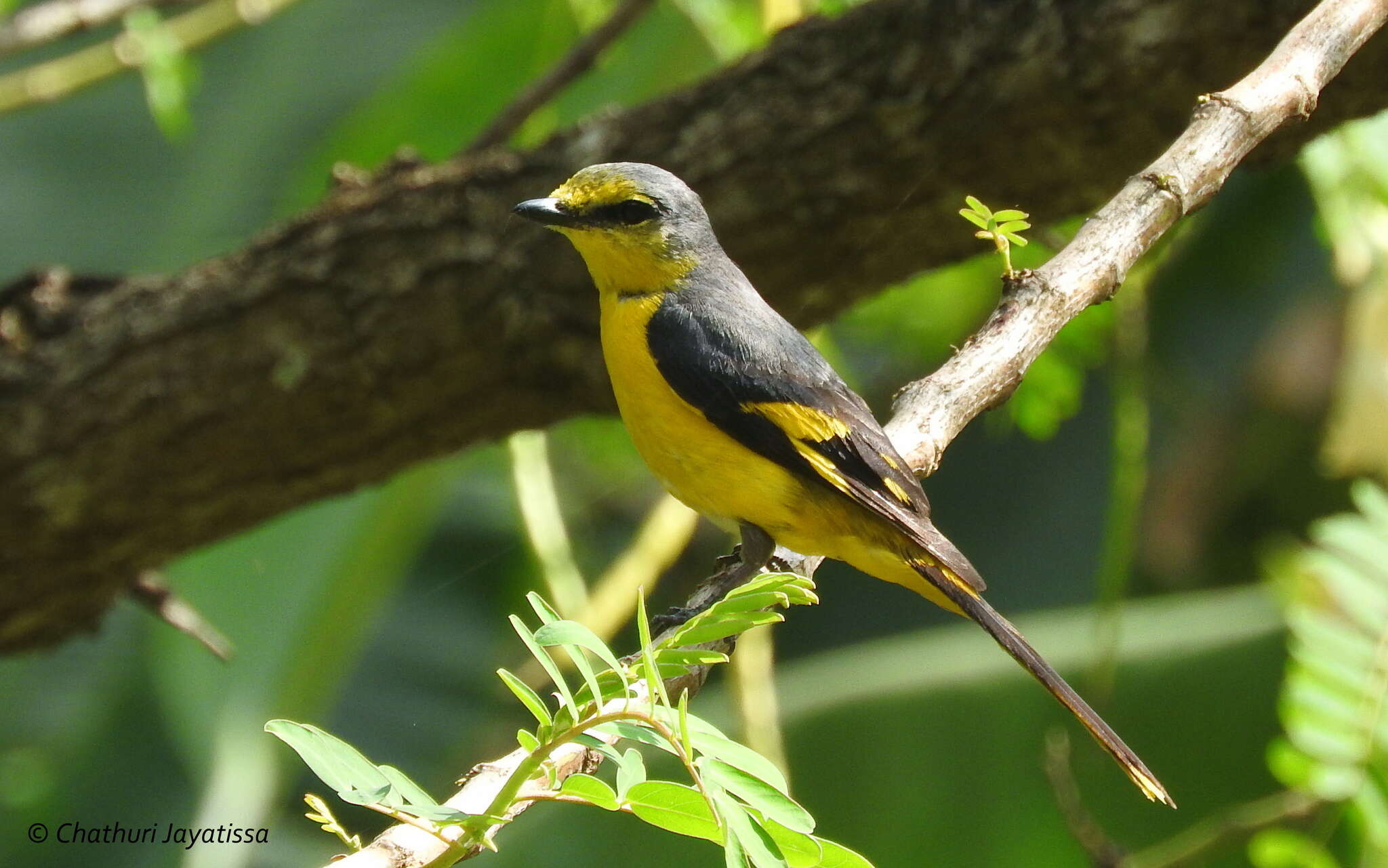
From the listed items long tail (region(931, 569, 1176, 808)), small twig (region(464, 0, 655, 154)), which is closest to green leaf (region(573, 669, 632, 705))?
long tail (region(931, 569, 1176, 808))

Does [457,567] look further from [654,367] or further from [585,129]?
[654,367]

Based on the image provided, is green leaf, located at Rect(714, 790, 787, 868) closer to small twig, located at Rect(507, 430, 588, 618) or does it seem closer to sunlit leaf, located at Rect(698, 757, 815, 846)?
sunlit leaf, located at Rect(698, 757, 815, 846)

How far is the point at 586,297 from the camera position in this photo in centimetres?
384

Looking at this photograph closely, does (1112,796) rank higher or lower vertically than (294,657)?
lower

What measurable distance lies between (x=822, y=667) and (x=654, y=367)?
262 cm

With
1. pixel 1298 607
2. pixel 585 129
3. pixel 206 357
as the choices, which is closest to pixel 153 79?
pixel 206 357

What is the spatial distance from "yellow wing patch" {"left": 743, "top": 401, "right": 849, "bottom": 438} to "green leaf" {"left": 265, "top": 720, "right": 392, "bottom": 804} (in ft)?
4.56

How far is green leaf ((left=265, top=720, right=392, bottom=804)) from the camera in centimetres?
143

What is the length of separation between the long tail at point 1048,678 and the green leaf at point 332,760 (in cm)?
Answer: 120

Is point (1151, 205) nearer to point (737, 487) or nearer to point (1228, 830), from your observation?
point (737, 487)

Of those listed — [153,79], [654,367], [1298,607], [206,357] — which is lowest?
[1298,607]

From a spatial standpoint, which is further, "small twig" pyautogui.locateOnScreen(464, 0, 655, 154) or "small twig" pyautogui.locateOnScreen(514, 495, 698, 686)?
"small twig" pyautogui.locateOnScreen(464, 0, 655, 154)

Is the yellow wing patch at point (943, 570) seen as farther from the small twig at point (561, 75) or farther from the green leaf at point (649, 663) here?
the small twig at point (561, 75)

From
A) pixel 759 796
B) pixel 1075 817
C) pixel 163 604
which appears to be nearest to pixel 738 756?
pixel 759 796
